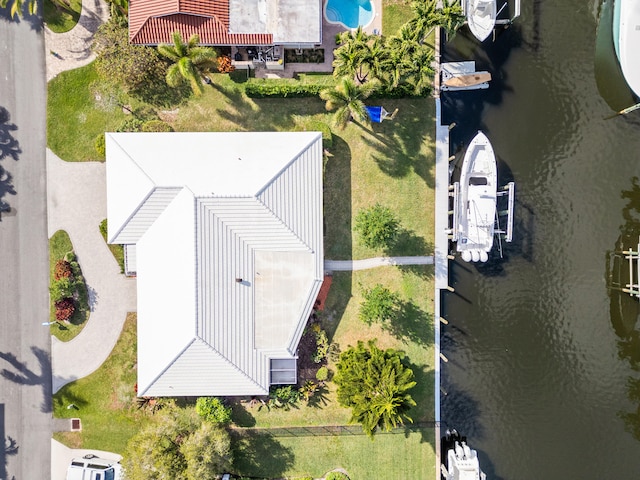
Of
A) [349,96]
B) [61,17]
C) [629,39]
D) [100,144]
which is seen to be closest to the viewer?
[349,96]

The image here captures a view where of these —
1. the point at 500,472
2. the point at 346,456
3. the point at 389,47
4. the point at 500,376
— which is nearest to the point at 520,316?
the point at 500,376

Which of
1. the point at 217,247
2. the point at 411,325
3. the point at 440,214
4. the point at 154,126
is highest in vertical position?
the point at 154,126

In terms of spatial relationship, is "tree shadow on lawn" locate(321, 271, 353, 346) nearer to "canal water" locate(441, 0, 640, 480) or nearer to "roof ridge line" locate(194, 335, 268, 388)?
"roof ridge line" locate(194, 335, 268, 388)

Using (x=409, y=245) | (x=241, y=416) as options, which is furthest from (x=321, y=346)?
(x=409, y=245)

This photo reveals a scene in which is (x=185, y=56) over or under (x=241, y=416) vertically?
over

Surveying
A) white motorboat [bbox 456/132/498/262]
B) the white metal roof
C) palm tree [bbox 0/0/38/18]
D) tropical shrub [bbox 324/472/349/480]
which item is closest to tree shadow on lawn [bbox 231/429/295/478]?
tropical shrub [bbox 324/472/349/480]

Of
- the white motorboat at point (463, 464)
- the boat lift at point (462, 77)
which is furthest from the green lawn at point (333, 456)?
the boat lift at point (462, 77)

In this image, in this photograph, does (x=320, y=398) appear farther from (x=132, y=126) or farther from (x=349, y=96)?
(x=132, y=126)
